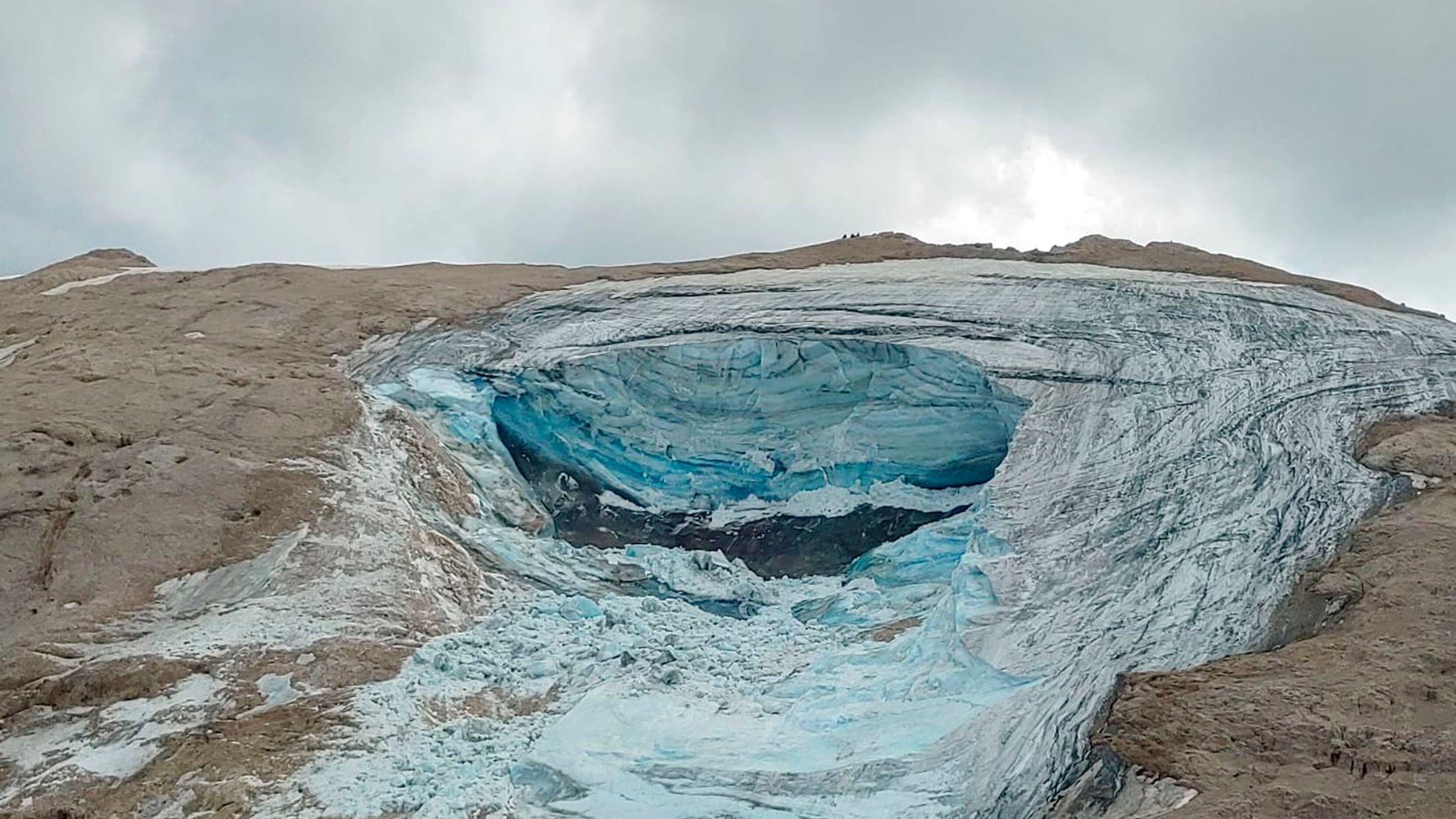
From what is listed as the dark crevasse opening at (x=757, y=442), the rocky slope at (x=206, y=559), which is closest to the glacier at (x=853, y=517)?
the dark crevasse opening at (x=757, y=442)

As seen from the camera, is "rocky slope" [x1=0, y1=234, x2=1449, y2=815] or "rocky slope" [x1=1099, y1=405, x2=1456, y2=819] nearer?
"rocky slope" [x1=1099, y1=405, x2=1456, y2=819]

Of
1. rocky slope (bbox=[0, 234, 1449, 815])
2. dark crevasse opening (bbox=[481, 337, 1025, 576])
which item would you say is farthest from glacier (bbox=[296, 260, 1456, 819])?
rocky slope (bbox=[0, 234, 1449, 815])

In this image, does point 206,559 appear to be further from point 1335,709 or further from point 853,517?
point 1335,709

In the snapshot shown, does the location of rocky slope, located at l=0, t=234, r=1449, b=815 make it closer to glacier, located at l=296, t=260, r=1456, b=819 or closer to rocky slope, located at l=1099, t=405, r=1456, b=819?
glacier, located at l=296, t=260, r=1456, b=819

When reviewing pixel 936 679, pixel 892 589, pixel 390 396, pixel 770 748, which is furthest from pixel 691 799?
pixel 390 396

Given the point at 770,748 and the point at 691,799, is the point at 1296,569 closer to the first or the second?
the point at 770,748

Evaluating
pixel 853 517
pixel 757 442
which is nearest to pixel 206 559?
pixel 757 442
